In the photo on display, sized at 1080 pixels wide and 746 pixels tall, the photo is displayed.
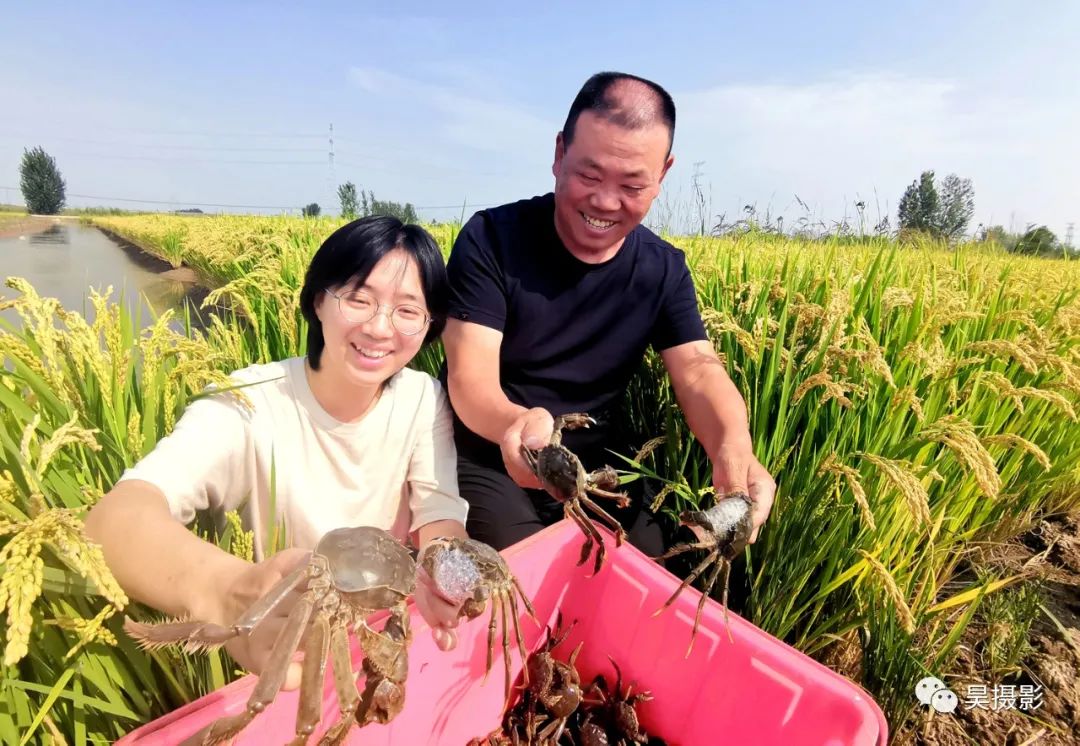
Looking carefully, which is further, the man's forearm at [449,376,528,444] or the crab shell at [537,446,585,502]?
the man's forearm at [449,376,528,444]

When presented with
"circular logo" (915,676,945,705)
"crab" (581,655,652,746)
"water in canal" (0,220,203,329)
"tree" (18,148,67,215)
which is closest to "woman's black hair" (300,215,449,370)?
"crab" (581,655,652,746)

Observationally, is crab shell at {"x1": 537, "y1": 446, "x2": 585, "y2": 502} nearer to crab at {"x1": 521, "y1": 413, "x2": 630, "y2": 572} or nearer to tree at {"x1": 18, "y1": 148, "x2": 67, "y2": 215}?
crab at {"x1": 521, "y1": 413, "x2": 630, "y2": 572}

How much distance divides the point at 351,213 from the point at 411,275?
11843mm

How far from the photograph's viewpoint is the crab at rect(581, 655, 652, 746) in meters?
1.71

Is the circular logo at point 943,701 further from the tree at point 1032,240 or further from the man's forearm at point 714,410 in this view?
the tree at point 1032,240

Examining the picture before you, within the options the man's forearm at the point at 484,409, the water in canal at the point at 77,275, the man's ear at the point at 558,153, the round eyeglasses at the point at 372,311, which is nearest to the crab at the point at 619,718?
the man's forearm at the point at 484,409

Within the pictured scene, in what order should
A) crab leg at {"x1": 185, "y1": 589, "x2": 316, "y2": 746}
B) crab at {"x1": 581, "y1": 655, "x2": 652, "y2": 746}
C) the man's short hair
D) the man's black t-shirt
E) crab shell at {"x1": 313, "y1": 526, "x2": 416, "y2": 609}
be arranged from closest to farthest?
1. crab leg at {"x1": 185, "y1": 589, "x2": 316, "y2": 746}
2. crab shell at {"x1": 313, "y1": 526, "x2": 416, "y2": 609}
3. crab at {"x1": 581, "y1": 655, "x2": 652, "y2": 746}
4. the man's short hair
5. the man's black t-shirt

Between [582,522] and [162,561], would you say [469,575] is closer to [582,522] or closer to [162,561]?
[582,522]

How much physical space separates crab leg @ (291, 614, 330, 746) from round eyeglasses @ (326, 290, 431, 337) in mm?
830

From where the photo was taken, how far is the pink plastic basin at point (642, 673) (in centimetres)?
134

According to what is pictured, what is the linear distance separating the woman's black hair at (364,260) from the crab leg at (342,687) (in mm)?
913

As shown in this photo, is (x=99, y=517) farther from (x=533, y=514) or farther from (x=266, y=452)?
(x=533, y=514)

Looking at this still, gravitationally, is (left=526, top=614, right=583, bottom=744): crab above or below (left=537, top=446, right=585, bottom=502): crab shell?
below

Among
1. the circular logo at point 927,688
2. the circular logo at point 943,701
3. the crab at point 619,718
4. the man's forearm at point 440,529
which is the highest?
the man's forearm at point 440,529
